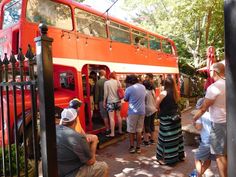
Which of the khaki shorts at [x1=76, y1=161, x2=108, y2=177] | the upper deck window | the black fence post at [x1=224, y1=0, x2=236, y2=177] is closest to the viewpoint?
the black fence post at [x1=224, y1=0, x2=236, y2=177]

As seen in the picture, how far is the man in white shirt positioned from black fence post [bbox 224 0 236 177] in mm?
2546

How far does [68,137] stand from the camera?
11.1 feet

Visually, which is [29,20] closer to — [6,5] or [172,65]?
[6,5]

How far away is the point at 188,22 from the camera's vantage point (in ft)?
61.0

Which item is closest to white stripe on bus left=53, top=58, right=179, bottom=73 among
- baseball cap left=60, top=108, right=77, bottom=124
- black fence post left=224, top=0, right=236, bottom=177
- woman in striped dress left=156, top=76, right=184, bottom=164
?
woman in striped dress left=156, top=76, right=184, bottom=164

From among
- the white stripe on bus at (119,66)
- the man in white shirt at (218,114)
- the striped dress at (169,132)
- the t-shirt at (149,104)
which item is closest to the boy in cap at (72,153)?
the man in white shirt at (218,114)

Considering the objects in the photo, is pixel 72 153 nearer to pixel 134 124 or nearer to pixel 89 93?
pixel 134 124

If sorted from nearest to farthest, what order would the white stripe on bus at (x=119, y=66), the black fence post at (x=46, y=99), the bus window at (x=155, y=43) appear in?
the black fence post at (x=46, y=99) < the white stripe on bus at (x=119, y=66) < the bus window at (x=155, y=43)

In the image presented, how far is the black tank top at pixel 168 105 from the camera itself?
18.0ft

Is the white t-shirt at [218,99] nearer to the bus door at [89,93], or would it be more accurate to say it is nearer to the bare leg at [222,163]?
the bare leg at [222,163]

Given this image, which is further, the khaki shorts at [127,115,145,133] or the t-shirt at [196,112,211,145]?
the khaki shorts at [127,115,145,133]

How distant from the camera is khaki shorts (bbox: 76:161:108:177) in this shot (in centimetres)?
351

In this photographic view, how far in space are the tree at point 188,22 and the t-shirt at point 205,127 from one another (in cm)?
1105

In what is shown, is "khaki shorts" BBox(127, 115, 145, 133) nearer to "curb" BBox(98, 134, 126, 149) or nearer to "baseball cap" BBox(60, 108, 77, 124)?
"curb" BBox(98, 134, 126, 149)
